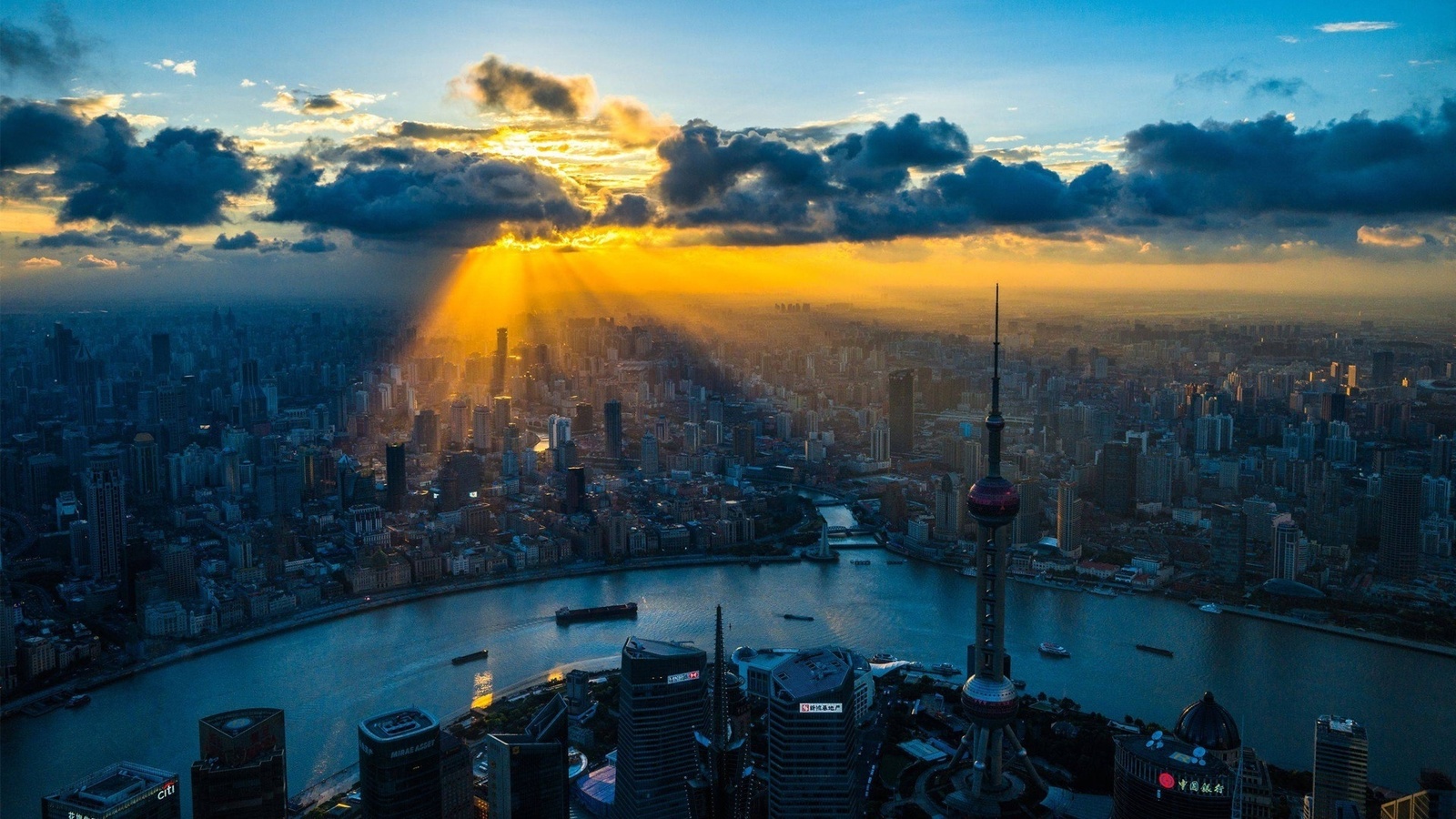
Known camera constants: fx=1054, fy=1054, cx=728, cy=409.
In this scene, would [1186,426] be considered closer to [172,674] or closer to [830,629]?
[830,629]

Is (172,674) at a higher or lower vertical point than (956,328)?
lower

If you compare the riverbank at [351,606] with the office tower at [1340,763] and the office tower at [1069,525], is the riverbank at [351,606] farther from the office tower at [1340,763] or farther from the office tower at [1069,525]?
the office tower at [1340,763]

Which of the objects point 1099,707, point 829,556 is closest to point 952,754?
point 1099,707

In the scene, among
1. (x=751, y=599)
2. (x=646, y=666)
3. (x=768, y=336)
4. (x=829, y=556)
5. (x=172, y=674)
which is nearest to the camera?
(x=646, y=666)

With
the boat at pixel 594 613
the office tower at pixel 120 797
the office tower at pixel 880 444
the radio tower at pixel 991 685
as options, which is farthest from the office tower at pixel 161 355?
the radio tower at pixel 991 685

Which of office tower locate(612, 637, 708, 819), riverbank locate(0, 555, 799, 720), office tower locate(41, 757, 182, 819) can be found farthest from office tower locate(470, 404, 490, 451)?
office tower locate(41, 757, 182, 819)

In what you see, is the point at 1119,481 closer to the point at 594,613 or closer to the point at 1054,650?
the point at 1054,650
